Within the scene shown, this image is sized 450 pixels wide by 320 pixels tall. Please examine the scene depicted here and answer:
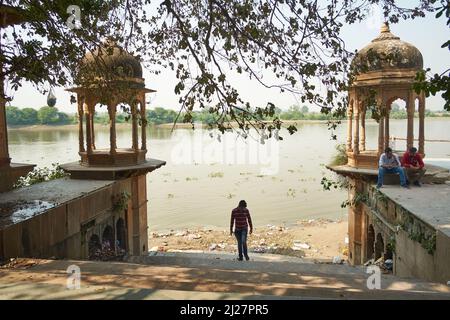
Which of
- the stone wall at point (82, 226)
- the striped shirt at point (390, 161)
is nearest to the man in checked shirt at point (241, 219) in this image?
the stone wall at point (82, 226)

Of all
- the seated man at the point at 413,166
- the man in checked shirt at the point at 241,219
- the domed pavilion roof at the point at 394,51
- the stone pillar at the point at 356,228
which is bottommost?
the stone pillar at the point at 356,228

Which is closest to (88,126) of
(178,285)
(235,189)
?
(178,285)

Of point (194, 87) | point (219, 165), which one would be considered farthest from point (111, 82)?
point (219, 165)

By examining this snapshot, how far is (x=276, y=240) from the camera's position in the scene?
16.7 meters

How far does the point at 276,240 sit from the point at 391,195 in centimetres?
882

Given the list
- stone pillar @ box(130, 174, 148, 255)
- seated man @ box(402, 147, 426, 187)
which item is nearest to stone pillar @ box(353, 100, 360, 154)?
seated man @ box(402, 147, 426, 187)

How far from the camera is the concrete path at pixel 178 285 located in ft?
11.5

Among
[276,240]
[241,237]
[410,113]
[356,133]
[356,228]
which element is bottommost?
[276,240]

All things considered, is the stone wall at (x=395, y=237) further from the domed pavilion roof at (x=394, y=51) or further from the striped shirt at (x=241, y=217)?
the domed pavilion roof at (x=394, y=51)

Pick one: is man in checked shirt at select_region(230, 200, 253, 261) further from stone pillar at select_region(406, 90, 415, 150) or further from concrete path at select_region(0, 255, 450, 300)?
stone pillar at select_region(406, 90, 415, 150)

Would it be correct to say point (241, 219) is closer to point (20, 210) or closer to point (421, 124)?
point (20, 210)

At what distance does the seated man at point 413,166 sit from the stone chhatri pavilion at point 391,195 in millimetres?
277

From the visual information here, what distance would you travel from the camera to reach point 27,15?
585cm

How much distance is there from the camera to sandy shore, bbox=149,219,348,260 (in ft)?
49.4
